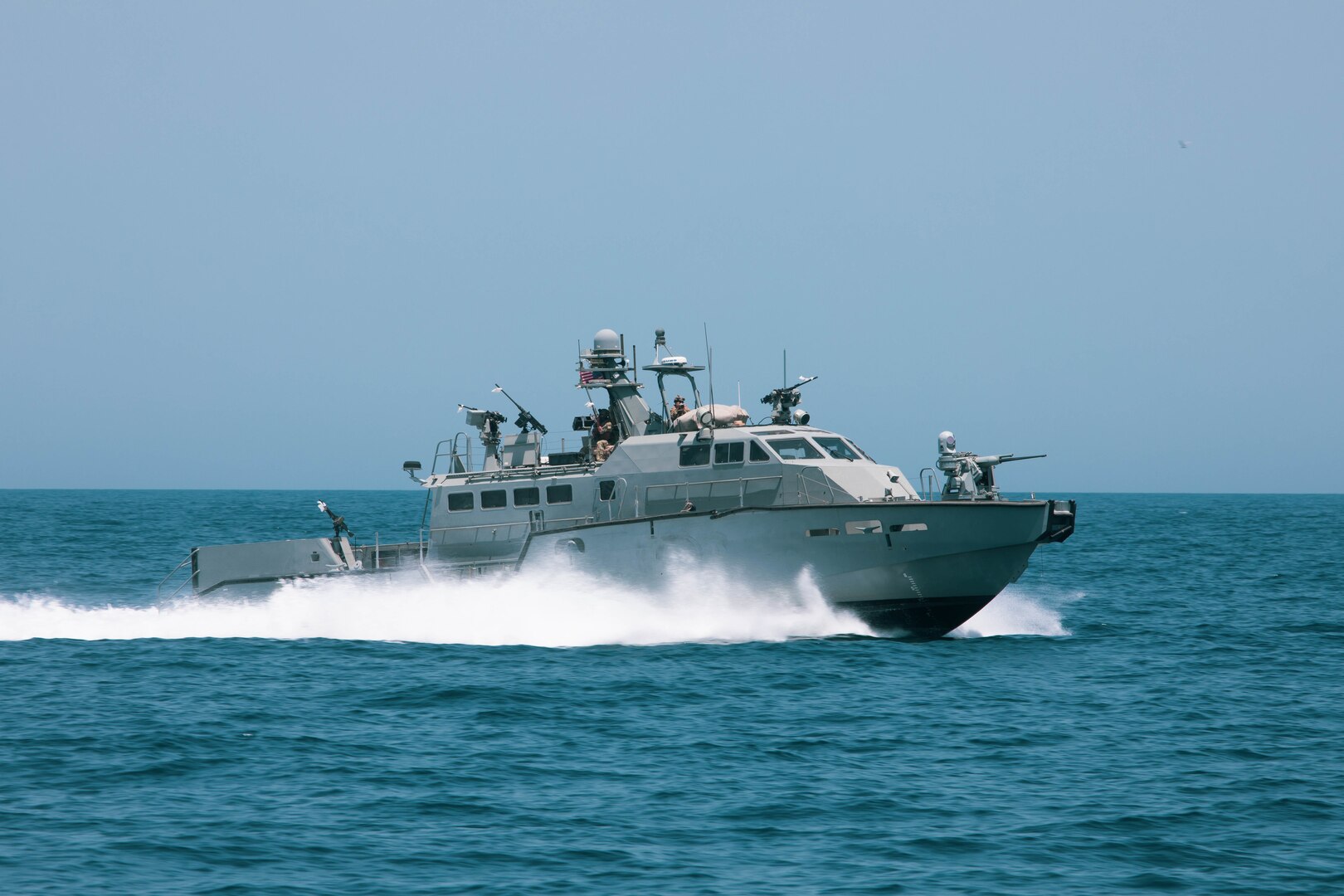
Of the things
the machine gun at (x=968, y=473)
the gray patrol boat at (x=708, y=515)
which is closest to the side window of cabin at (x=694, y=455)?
the gray patrol boat at (x=708, y=515)

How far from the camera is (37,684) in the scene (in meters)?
20.0

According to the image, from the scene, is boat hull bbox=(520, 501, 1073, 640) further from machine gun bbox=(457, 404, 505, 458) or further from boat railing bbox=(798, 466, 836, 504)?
machine gun bbox=(457, 404, 505, 458)

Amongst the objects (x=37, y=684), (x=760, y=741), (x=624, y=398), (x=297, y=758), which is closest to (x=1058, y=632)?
(x=624, y=398)

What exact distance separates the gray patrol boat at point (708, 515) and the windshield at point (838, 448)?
0.08 ft

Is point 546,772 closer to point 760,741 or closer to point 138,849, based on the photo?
point 760,741

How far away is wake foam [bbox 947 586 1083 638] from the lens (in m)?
25.2

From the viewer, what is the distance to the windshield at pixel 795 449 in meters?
23.5

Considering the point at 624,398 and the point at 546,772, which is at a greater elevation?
the point at 624,398

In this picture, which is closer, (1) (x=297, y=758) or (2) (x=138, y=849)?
(2) (x=138, y=849)

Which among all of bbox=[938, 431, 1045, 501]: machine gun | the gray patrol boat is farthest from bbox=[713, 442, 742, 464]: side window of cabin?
bbox=[938, 431, 1045, 501]: machine gun

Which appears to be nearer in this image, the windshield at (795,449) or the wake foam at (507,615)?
the wake foam at (507,615)

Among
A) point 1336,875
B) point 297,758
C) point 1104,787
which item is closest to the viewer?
point 1336,875

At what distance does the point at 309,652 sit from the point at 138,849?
11385mm

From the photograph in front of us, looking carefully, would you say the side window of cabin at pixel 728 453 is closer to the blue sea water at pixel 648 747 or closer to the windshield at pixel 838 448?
the windshield at pixel 838 448
